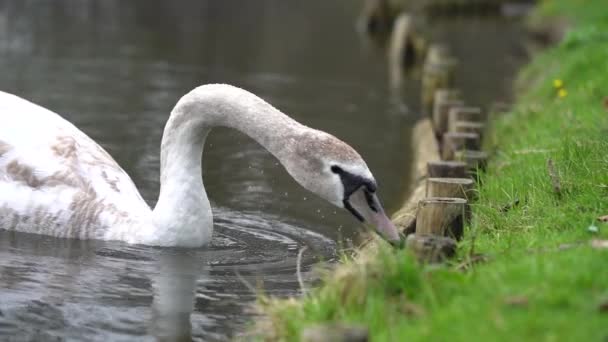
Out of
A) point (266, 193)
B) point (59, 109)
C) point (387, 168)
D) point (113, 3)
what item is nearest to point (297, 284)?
point (266, 193)

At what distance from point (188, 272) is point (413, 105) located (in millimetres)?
9271

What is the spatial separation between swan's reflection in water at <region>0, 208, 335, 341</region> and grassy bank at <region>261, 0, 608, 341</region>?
103 cm

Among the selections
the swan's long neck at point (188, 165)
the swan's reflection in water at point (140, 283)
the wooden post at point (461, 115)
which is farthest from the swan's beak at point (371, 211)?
the wooden post at point (461, 115)

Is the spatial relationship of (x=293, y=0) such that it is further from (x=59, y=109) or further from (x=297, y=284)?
(x=297, y=284)

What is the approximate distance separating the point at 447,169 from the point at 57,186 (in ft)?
9.85

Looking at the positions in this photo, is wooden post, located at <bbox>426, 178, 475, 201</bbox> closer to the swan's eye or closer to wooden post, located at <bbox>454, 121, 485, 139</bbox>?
the swan's eye

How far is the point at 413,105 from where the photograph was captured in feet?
53.4

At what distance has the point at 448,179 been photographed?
768cm

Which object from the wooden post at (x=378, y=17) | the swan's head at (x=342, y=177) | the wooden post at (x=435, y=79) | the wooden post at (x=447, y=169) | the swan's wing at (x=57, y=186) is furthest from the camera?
the wooden post at (x=378, y=17)

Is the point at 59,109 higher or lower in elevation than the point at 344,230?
higher

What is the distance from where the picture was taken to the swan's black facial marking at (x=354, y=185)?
21.7ft

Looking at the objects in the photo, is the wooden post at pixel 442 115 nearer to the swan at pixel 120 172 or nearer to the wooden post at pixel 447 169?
the wooden post at pixel 447 169

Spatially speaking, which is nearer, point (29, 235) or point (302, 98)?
point (29, 235)

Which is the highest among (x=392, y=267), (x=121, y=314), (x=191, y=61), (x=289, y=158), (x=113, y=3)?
(x=113, y=3)
